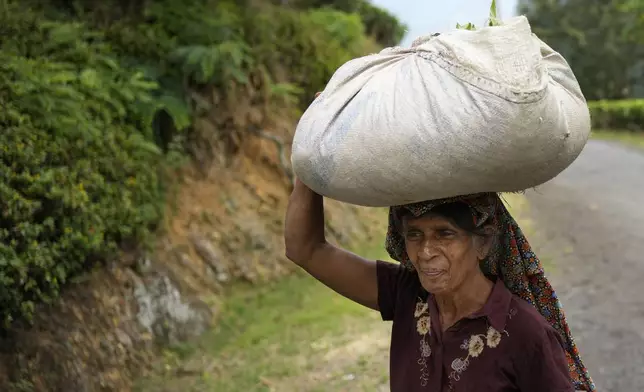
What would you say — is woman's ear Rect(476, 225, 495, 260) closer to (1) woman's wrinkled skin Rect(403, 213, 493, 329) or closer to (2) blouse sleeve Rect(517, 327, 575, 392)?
(1) woman's wrinkled skin Rect(403, 213, 493, 329)

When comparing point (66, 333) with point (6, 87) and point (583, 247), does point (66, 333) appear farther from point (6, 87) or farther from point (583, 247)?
point (583, 247)

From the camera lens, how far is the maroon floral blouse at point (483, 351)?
1.70 metres

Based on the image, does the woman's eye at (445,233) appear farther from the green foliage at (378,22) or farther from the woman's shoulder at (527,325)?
the green foliage at (378,22)

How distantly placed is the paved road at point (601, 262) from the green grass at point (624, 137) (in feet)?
26.0

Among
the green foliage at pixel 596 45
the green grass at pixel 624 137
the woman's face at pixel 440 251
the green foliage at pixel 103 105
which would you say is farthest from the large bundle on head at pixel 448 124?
the green foliage at pixel 596 45

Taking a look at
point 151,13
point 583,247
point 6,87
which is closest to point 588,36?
point 583,247

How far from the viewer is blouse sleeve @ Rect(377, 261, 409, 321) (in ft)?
6.81

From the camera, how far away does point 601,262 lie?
7188 mm

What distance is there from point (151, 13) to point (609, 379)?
17.4 feet

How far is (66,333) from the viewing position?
434cm

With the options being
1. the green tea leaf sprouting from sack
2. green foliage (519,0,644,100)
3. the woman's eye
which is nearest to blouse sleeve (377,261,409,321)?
the woman's eye

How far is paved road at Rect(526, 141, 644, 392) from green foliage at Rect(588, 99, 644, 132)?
12.7 meters

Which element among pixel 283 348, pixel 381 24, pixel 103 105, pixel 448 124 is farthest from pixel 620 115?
pixel 448 124

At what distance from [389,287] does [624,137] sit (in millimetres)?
23831
